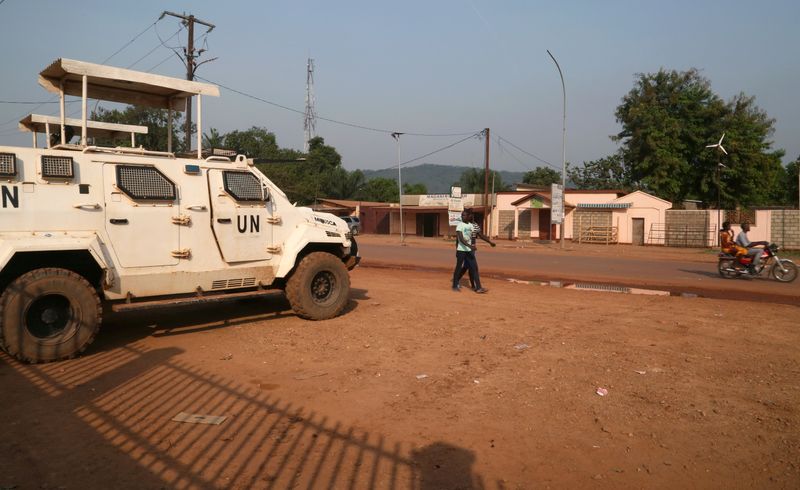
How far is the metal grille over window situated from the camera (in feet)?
24.9

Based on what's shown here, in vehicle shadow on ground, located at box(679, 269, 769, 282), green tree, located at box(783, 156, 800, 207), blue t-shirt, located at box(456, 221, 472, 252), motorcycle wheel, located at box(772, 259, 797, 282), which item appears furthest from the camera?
green tree, located at box(783, 156, 800, 207)

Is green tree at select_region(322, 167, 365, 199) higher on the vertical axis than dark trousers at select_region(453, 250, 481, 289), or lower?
higher

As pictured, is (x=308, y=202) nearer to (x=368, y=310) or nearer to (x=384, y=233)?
(x=384, y=233)

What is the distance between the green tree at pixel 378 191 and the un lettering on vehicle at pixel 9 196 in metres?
65.8

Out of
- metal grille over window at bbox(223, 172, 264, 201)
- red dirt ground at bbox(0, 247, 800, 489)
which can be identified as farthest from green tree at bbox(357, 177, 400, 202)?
red dirt ground at bbox(0, 247, 800, 489)

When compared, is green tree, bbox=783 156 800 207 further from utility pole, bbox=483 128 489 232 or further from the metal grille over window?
the metal grille over window

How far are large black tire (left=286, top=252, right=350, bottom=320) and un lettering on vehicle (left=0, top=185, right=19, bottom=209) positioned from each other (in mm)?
3427


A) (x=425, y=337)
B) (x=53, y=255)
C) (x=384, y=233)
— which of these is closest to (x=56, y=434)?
(x=53, y=255)

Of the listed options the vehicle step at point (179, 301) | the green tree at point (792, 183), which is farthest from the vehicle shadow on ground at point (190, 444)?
the green tree at point (792, 183)

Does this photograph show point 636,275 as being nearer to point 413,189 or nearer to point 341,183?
point 341,183

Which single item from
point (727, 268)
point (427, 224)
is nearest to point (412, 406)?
point (727, 268)

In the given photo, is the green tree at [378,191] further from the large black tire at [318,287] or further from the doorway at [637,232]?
the large black tire at [318,287]

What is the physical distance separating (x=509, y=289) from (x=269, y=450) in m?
8.87

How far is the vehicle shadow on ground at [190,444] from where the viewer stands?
3564 mm
